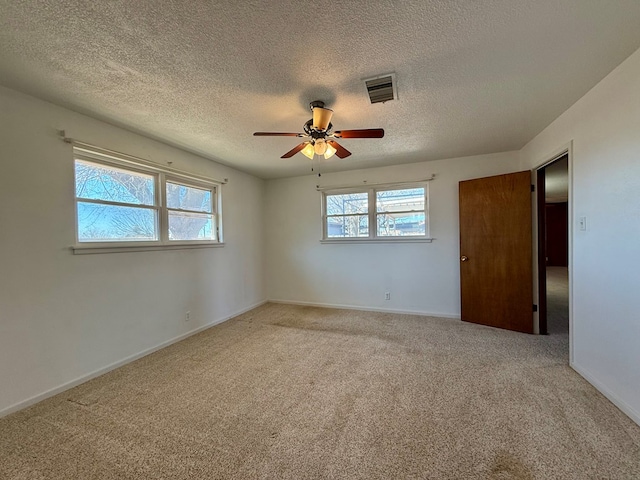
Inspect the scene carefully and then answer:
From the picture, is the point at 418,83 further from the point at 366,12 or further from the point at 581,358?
the point at 581,358

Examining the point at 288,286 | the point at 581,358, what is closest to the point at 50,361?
the point at 288,286

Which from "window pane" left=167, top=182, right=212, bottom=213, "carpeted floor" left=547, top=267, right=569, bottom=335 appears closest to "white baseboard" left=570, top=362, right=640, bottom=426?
"carpeted floor" left=547, top=267, right=569, bottom=335

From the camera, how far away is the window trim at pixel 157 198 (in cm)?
248

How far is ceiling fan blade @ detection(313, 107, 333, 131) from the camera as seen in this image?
2102mm

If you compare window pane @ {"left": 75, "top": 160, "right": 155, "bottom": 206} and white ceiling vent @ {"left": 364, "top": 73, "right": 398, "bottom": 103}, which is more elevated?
white ceiling vent @ {"left": 364, "top": 73, "right": 398, "bottom": 103}

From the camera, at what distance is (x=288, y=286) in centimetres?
514

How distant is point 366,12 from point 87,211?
2.84 meters

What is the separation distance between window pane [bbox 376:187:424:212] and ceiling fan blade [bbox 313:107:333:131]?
2.53 m

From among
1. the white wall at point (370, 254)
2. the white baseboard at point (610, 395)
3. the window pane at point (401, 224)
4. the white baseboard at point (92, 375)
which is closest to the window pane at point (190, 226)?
the white baseboard at point (92, 375)

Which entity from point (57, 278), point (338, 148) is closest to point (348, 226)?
point (338, 148)

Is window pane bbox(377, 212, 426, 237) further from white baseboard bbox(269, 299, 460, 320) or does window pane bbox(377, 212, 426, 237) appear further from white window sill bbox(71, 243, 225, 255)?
white window sill bbox(71, 243, 225, 255)

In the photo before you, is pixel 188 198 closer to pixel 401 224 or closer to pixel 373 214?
pixel 373 214

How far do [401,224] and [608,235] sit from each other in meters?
2.55

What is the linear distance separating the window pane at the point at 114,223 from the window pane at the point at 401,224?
3.33 meters
